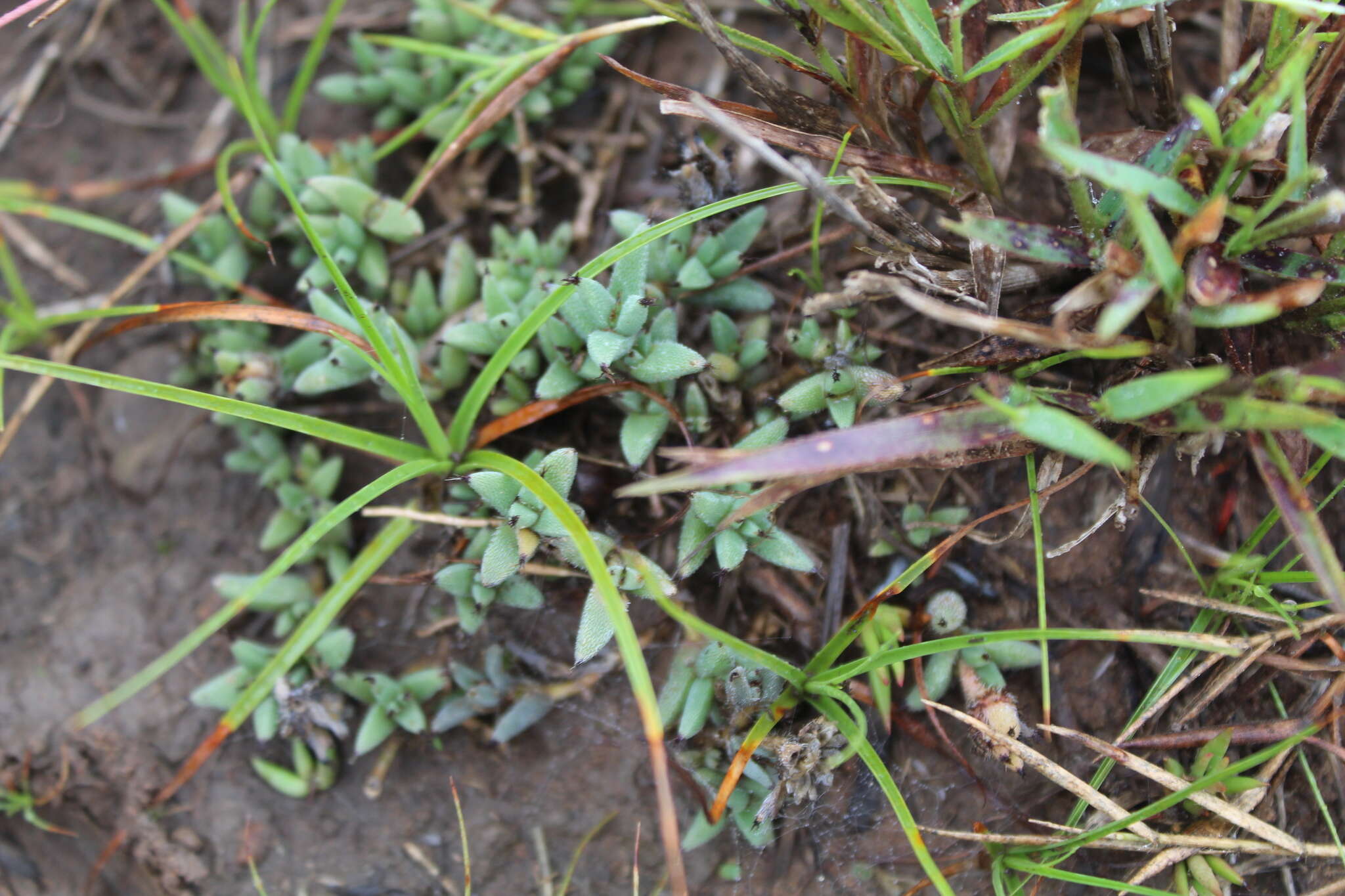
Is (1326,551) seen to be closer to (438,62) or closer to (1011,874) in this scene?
(1011,874)

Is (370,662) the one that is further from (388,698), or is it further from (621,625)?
(621,625)

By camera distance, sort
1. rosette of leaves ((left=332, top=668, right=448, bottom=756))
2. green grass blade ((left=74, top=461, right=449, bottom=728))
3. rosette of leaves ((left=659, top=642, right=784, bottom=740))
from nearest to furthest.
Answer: green grass blade ((left=74, top=461, right=449, bottom=728)) < rosette of leaves ((left=659, top=642, right=784, bottom=740)) < rosette of leaves ((left=332, top=668, right=448, bottom=756))

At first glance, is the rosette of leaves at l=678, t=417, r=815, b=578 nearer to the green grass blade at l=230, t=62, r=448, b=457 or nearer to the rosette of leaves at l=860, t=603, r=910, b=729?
the rosette of leaves at l=860, t=603, r=910, b=729

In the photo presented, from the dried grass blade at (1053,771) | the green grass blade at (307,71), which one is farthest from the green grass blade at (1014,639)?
the green grass blade at (307,71)

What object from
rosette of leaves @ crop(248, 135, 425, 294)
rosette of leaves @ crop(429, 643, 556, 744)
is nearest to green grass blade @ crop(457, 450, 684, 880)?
rosette of leaves @ crop(429, 643, 556, 744)

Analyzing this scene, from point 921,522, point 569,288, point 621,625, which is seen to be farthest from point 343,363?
point 921,522

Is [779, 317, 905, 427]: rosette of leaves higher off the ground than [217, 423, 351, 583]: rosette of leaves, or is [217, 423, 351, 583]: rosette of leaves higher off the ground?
[779, 317, 905, 427]: rosette of leaves

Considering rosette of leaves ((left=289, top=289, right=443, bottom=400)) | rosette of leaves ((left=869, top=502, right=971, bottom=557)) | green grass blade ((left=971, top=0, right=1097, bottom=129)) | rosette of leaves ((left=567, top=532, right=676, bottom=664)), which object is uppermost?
green grass blade ((left=971, top=0, right=1097, bottom=129))
